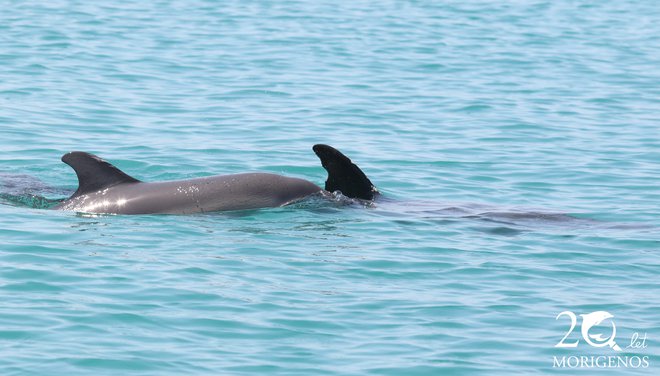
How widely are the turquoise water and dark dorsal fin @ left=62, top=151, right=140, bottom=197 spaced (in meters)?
0.40

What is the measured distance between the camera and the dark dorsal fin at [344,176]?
15.1 metres

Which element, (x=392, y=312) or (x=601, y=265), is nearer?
(x=392, y=312)

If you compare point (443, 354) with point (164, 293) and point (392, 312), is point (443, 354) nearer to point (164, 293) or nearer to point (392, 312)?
point (392, 312)

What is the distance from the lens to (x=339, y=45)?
1236 inches

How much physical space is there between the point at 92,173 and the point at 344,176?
10.2 ft

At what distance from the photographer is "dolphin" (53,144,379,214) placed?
46.5 feet

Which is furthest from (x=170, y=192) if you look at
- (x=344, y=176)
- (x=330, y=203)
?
(x=344, y=176)

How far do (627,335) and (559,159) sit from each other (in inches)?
352

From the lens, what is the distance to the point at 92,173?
1420cm

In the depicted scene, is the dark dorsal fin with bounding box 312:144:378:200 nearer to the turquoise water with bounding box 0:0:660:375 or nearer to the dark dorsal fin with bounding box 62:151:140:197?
the turquoise water with bounding box 0:0:660:375

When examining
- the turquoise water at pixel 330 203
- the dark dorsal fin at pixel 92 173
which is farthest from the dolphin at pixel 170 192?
the turquoise water at pixel 330 203

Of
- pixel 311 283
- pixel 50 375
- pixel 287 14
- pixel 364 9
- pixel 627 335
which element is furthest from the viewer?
pixel 364 9

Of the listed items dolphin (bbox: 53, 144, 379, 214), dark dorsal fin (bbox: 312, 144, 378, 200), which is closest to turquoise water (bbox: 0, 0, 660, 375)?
dolphin (bbox: 53, 144, 379, 214)

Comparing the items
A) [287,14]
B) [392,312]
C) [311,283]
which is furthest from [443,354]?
[287,14]
